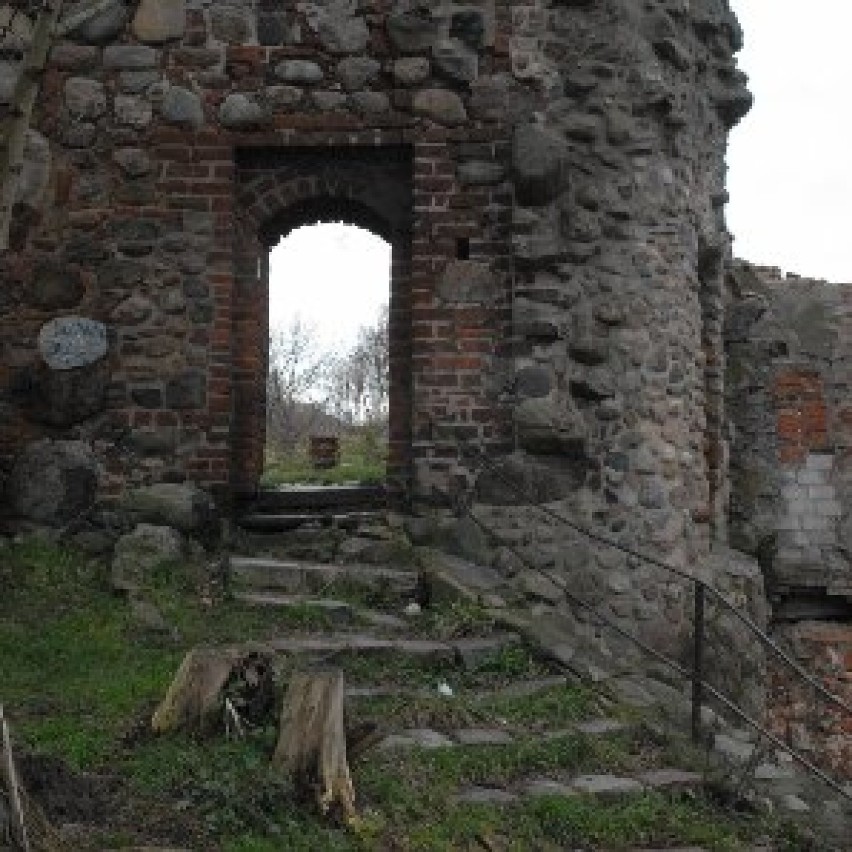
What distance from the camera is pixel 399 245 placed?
8.46m

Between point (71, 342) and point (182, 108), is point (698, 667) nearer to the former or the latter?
point (71, 342)

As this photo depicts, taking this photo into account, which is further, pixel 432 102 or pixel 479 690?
pixel 432 102

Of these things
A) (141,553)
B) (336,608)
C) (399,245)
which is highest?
(399,245)

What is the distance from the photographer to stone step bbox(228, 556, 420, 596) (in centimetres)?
718

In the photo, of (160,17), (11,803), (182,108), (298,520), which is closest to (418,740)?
(11,803)

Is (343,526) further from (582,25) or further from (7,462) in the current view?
(582,25)

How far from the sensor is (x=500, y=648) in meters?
6.49

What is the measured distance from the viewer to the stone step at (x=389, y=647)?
19.9 feet

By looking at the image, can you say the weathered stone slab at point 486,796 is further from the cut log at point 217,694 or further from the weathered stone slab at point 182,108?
the weathered stone slab at point 182,108

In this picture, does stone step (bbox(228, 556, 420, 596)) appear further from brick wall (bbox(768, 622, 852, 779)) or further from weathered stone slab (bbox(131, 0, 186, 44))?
brick wall (bbox(768, 622, 852, 779))

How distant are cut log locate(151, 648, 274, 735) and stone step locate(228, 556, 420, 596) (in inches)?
88.8

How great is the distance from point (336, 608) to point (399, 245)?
2.92 metres

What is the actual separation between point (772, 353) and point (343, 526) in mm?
4885

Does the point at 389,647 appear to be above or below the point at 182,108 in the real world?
below
